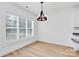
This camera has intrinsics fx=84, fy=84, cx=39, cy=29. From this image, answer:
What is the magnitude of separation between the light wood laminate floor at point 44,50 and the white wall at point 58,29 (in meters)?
0.07

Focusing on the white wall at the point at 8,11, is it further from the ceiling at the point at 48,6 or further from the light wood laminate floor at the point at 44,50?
the light wood laminate floor at the point at 44,50

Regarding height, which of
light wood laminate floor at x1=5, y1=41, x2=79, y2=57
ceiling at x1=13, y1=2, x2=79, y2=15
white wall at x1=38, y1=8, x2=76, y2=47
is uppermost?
ceiling at x1=13, y1=2, x2=79, y2=15

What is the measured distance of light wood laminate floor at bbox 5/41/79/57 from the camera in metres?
1.08

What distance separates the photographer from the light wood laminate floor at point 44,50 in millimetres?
1081

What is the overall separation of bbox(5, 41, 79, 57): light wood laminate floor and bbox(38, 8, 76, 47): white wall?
0.07m

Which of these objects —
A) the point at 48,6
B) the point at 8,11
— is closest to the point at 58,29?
the point at 48,6

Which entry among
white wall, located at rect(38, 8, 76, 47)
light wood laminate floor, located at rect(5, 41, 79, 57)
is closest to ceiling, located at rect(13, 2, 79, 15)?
white wall, located at rect(38, 8, 76, 47)

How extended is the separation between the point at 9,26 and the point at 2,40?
0.19 meters

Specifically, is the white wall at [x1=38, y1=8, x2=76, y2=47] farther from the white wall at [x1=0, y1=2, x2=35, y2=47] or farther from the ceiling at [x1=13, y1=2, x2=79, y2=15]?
the white wall at [x1=0, y1=2, x2=35, y2=47]

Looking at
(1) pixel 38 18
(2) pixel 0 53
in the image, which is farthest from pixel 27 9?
(2) pixel 0 53

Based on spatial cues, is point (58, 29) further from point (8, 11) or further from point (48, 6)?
point (8, 11)

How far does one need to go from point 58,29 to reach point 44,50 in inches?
13.9

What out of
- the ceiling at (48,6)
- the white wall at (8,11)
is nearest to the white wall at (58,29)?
the ceiling at (48,6)

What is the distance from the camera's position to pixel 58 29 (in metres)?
1.10
